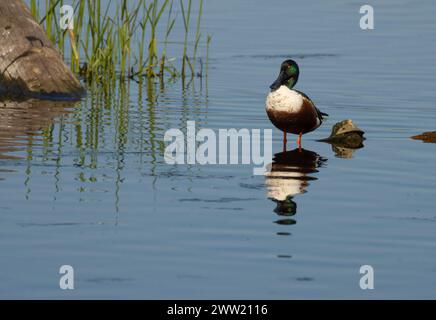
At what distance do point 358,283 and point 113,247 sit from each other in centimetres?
179

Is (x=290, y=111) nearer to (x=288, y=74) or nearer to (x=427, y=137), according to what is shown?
(x=288, y=74)

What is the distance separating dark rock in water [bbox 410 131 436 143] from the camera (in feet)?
42.5

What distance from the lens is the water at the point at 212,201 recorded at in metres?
7.55

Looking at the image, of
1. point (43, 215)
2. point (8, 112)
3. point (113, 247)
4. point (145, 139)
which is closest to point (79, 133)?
point (145, 139)

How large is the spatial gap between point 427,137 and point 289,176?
2.70 meters

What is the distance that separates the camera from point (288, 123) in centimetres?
1263

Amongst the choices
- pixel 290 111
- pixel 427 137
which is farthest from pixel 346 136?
pixel 427 137

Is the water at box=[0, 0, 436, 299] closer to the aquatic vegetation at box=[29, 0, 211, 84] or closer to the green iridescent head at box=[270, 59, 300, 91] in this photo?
the aquatic vegetation at box=[29, 0, 211, 84]

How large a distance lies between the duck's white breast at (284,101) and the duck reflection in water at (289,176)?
0.46 meters

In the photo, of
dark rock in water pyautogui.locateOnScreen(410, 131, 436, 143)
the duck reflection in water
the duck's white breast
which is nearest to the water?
the duck reflection in water

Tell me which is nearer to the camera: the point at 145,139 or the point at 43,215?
the point at 43,215

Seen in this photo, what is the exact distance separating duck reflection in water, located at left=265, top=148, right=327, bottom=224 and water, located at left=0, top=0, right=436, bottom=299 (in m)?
0.02

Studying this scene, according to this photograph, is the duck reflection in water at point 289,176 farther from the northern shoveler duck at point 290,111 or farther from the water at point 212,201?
the northern shoveler duck at point 290,111

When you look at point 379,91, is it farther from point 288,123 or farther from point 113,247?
point 113,247
